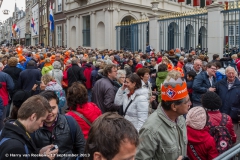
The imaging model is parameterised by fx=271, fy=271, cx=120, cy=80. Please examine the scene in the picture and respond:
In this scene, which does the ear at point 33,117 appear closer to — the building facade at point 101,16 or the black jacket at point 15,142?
the black jacket at point 15,142

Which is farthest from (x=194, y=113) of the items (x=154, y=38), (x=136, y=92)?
(x=154, y=38)

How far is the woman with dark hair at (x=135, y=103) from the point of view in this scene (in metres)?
4.35

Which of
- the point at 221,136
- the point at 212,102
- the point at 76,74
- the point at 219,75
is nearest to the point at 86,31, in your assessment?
the point at 76,74

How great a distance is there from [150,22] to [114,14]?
6.10 m

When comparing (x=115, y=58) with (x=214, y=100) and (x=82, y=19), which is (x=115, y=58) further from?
(x=82, y=19)

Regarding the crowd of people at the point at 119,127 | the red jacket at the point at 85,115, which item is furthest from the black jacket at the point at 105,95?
the red jacket at the point at 85,115

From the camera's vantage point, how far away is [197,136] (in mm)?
3145

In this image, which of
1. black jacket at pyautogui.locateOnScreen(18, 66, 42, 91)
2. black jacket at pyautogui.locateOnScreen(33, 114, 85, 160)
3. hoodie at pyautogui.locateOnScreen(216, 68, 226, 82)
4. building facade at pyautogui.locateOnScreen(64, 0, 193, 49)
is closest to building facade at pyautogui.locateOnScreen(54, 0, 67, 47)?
building facade at pyautogui.locateOnScreen(64, 0, 193, 49)

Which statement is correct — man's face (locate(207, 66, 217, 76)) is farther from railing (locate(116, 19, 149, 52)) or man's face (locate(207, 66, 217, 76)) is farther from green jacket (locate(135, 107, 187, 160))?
railing (locate(116, 19, 149, 52))

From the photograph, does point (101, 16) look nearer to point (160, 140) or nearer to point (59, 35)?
point (59, 35)

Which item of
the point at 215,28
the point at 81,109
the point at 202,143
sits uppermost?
the point at 215,28

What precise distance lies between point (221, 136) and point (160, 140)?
4.18 feet

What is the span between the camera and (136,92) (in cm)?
448

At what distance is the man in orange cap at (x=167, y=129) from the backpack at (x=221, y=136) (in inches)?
32.5
